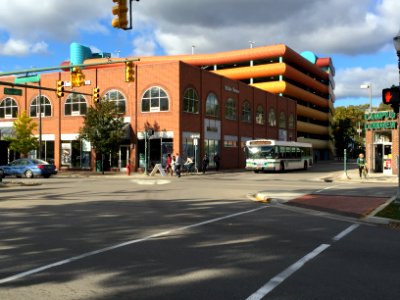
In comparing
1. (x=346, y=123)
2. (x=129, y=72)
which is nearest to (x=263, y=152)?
(x=129, y=72)

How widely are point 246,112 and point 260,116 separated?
15.7 feet

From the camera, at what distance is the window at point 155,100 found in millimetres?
41719

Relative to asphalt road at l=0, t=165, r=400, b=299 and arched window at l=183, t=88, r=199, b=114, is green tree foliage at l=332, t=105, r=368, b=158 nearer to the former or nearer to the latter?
arched window at l=183, t=88, r=199, b=114

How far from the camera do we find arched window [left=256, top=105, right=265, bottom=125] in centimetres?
5853

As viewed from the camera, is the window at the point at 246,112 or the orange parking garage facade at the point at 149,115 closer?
the orange parking garage facade at the point at 149,115

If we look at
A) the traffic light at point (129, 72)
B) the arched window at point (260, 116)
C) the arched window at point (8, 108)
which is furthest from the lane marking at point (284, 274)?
the arched window at point (260, 116)

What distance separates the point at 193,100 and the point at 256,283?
38.5 meters

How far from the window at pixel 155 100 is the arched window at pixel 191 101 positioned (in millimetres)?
1837

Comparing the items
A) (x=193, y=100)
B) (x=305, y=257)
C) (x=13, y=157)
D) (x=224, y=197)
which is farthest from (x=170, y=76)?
(x=305, y=257)

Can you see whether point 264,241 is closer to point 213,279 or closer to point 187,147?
point 213,279

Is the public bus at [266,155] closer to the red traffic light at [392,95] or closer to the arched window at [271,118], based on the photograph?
the arched window at [271,118]

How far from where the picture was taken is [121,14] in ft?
47.0

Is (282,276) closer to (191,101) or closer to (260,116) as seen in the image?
(191,101)

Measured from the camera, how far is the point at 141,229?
10031 mm
